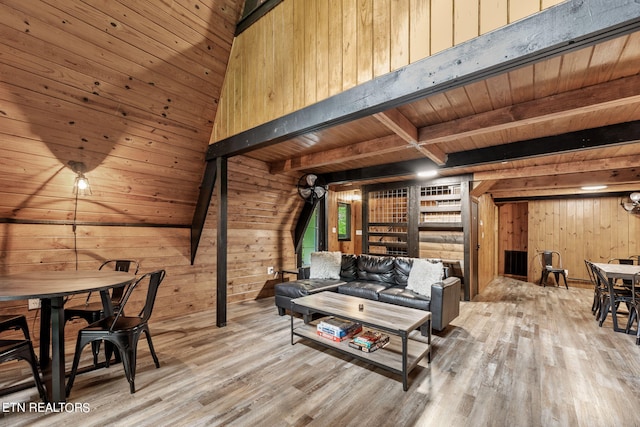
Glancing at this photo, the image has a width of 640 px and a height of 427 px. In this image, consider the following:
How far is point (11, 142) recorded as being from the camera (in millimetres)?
2576

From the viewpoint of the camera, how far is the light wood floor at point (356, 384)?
1.98 m

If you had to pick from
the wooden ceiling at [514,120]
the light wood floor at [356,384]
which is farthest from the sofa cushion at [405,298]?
the wooden ceiling at [514,120]

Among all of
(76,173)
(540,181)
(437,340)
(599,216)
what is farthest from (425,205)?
(76,173)

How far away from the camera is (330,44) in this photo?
2.45 metres

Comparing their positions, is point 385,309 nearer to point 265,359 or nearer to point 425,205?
point 265,359

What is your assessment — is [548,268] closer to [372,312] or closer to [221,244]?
[372,312]

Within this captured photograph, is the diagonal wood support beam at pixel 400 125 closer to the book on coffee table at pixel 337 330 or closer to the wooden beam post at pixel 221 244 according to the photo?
the book on coffee table at pixel 337 330

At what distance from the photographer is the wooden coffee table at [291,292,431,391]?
2359mm

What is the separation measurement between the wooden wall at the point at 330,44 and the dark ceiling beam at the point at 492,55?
0.07m

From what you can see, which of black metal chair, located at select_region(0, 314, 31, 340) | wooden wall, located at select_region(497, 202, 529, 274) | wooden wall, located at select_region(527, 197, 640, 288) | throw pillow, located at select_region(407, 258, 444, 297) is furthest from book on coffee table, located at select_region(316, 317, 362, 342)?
wooden wall, located at select_region(497, 202, 529, 274)

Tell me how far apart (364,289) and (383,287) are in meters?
0.29

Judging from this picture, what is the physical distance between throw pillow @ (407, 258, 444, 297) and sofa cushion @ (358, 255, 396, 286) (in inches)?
19.5

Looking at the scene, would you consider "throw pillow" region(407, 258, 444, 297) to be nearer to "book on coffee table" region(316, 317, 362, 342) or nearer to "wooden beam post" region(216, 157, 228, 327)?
"book on coffee table" region(316, 317, 362, 342)

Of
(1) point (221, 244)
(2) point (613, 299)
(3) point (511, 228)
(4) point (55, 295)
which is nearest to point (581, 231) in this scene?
(3) point (511, 228)
